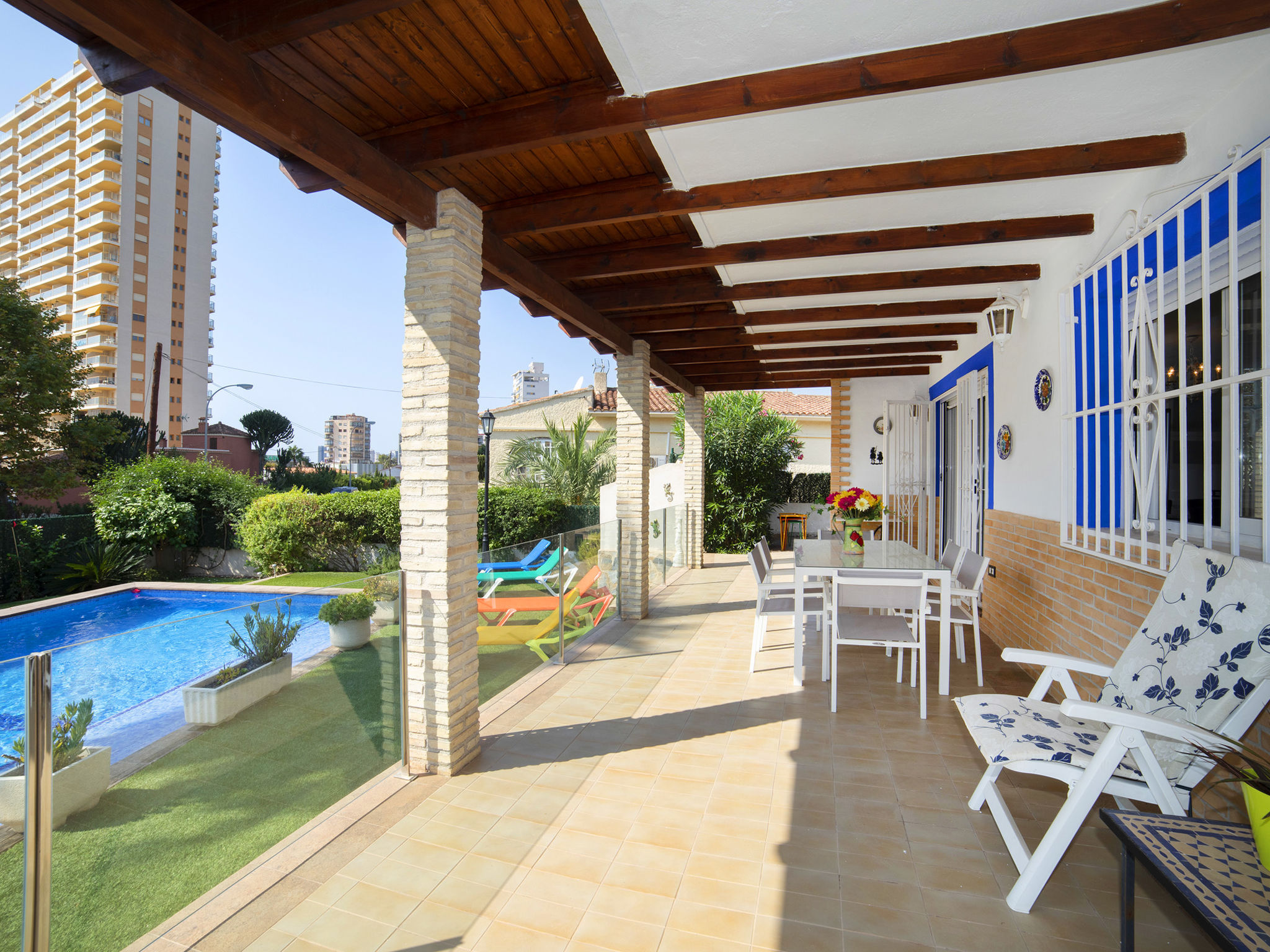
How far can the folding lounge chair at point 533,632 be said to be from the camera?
370cm

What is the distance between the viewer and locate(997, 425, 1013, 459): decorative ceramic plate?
5.09 meters

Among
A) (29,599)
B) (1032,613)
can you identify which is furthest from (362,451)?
(1032,613)

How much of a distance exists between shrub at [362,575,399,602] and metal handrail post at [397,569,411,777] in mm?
25

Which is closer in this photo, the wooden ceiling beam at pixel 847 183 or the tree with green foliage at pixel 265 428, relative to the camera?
the wooden ceiling beam at pixel 847 183

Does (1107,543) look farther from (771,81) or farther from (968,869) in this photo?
(771,81)

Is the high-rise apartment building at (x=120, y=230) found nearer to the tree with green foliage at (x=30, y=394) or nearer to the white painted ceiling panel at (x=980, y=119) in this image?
the tree with green foliage at (x=30, y=394)

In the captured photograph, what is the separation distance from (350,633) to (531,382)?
44705mm

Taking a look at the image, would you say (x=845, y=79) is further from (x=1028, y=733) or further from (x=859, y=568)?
(x=859, y=568)

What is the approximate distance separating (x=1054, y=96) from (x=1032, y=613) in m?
3.29

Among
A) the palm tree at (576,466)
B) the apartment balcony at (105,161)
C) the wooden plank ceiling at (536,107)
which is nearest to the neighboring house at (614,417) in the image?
the palm tree at (576,466)

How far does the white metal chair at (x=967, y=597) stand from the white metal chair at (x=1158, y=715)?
1.52 metres

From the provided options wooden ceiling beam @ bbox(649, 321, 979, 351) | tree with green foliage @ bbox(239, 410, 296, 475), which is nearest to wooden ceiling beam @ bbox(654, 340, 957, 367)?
wooden ceiling beam @ bbox(649, 321, 979, 351)

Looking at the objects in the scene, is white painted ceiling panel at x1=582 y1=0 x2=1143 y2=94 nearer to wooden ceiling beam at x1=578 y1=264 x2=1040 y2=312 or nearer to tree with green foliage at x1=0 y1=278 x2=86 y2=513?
wooden ceiling beam at x1=578 y1=264 x2=1040 y2=312

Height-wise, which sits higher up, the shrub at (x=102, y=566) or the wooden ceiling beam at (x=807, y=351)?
the wooden ceiling beam at (x=807, y=351)
